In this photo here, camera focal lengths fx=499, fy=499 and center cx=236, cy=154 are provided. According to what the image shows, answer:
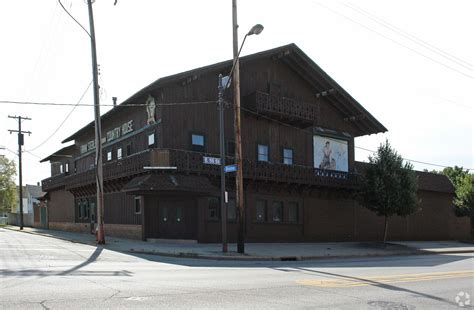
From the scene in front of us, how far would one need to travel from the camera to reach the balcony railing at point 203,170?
24500 millimetres

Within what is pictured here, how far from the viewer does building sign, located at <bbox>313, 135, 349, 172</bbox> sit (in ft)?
108

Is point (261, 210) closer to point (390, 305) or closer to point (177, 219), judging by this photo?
point (177, 219)

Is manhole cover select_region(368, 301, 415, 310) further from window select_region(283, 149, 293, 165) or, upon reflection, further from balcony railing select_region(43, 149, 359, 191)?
window select_region(283, 149, 293, 165)

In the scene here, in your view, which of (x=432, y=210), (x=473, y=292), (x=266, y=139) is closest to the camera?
(x=473, y=292)

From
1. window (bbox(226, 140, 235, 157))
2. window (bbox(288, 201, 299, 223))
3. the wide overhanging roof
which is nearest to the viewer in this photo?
window (bbox(226, 140, 235, 157))

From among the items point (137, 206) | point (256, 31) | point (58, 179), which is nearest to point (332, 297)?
point (256, 31)

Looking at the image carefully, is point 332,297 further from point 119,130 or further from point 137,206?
point 119,130

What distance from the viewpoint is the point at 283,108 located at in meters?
29.9

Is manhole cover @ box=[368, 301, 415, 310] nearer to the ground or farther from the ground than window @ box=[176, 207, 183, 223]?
nearer to the ground

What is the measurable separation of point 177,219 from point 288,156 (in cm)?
870

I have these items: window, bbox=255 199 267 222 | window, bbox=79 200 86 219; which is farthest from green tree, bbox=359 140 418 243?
window, bbox=79 200 86 219

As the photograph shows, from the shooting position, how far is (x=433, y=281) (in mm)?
12445

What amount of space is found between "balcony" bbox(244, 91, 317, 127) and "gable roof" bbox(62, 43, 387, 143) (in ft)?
6.88

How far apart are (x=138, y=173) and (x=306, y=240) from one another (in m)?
11.6
